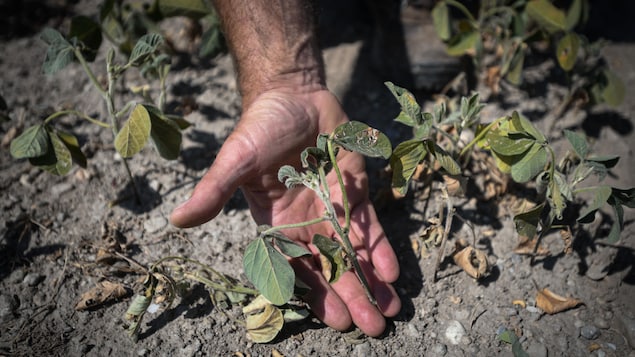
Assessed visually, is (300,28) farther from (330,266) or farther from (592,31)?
(592,31)

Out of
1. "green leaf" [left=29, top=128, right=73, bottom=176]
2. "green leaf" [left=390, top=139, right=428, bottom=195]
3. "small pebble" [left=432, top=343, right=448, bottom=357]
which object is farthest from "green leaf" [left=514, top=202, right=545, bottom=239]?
"green leaf" [left=29, top=128, right=73, bottom=176]

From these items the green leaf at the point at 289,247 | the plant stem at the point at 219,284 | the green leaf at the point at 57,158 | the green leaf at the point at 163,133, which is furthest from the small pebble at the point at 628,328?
the green leaf at the point at 57,158

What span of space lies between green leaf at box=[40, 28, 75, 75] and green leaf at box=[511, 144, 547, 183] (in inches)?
61.0

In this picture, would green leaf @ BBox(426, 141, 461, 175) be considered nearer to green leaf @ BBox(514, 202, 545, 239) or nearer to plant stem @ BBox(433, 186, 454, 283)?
plant stem @ BBox(433, 186, 454, 283)

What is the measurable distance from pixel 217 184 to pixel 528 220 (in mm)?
947

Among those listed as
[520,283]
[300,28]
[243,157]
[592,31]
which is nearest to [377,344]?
[520,283]

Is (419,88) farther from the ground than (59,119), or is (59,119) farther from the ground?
(59,119)

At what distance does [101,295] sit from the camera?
5.53 feet

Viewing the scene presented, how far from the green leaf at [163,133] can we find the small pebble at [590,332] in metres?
1.51

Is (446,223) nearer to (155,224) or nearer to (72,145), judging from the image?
(155,224)

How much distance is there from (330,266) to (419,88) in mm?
1248

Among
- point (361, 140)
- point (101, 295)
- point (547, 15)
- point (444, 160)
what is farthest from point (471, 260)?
point (101, 295)

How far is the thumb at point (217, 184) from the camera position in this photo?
143 centimetres

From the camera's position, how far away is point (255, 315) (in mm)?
1575
